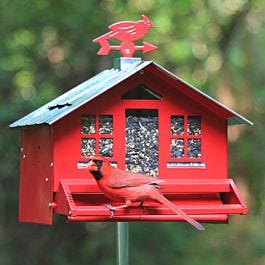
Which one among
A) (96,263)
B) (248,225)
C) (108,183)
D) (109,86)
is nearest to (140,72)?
(109,86)

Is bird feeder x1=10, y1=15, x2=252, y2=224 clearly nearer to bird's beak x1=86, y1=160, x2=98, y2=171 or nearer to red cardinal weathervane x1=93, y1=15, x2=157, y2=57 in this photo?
red cardinal weathervane x1=93, y1=15, x2=157, y2=57

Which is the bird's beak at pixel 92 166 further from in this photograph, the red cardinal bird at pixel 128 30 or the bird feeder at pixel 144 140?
the red cardinal bird at pixel 128 30

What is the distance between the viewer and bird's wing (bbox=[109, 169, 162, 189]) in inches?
221

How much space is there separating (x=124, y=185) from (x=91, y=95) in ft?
1.78

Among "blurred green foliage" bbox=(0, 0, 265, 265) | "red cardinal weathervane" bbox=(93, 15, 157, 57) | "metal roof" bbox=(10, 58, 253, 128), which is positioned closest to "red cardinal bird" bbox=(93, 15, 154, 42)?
"red cardinal weathervane" bbox=(93, 15, 157, 57)

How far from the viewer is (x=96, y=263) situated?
10453 mm

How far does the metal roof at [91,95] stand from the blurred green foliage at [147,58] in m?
3.23

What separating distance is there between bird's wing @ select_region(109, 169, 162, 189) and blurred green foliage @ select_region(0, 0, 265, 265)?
4.04 meters

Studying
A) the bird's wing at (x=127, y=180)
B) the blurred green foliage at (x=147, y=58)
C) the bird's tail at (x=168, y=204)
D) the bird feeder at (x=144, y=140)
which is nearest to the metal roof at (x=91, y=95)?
the bird feeder at (x=144, y=140)

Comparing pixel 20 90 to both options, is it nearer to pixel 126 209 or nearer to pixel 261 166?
pixel 261 166

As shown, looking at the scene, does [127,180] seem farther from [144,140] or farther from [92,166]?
[144,140]

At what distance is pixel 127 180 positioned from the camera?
5.64 metres

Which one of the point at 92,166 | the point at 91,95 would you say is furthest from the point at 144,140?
Answer: the point at 92,166

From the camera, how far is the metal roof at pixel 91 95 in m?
5.88
